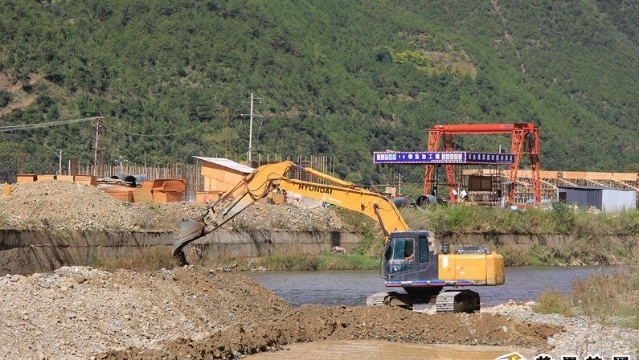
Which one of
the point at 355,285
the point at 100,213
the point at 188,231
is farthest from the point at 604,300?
the point at 100,213

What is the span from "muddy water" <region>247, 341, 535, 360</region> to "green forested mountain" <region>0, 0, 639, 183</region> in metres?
56.9

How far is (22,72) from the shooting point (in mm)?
94125

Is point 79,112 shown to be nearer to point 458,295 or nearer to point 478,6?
point 458,295

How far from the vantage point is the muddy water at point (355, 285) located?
41062 mm

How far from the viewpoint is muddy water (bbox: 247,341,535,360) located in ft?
89.4

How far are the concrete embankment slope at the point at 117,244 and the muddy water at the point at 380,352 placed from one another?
13.9 meters

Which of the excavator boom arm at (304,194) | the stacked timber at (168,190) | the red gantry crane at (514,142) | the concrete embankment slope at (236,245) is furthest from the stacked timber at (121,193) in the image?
the red gantry crane at (514,142)

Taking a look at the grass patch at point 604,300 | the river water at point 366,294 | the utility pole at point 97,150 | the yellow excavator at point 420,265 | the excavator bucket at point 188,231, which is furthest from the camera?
the utility pole at point 97,150

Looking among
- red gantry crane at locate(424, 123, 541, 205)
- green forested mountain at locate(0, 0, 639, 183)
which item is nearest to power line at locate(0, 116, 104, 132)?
green forested mountain at locate(0, 0, 639, 183)

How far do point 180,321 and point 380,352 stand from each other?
469cm

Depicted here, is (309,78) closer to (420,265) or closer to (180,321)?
(420,265)

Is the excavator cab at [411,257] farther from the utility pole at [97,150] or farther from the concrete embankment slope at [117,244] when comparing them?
the utility pole at [97,150]

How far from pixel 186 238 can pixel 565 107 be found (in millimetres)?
133098

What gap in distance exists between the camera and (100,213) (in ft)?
170
